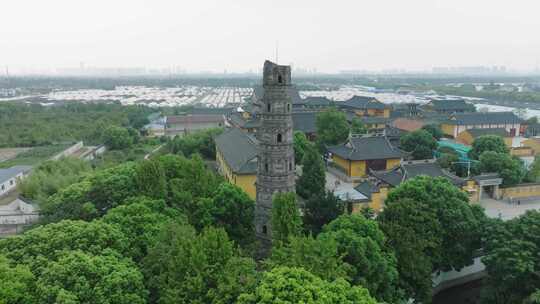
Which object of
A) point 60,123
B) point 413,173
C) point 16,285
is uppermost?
point 60,123

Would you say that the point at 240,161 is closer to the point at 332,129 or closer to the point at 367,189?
the point at 367,189

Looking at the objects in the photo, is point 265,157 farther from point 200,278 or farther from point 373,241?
point 200,278

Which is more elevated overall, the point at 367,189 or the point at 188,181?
the point at 188,181

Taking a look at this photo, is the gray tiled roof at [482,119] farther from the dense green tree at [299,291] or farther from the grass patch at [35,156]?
the grass patch at [35,156]

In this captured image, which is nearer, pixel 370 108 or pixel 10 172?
pixel 10 172

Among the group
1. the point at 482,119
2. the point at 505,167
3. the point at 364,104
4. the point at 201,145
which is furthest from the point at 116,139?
the point at 482,119

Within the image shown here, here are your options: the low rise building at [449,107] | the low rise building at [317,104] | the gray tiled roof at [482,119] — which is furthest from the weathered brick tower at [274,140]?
the low rise building at [449,107]

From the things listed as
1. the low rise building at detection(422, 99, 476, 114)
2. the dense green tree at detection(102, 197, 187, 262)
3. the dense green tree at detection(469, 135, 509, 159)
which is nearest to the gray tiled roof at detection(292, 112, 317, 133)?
the dense green tree at detection(469, 135, 509, 159)

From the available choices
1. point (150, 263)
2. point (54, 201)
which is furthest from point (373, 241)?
point (54, 201)
